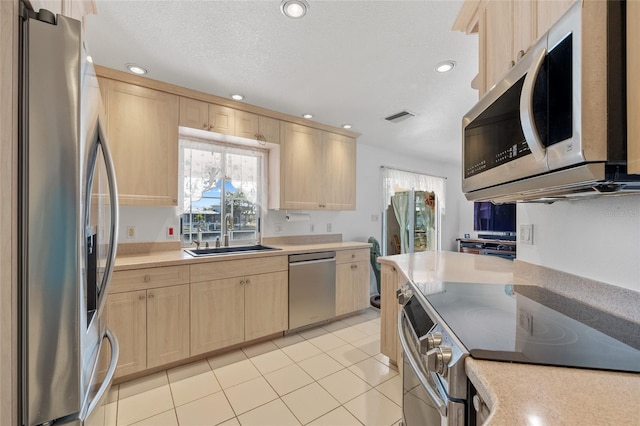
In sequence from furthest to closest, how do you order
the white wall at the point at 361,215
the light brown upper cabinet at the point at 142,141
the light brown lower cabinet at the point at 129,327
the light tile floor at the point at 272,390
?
1. the white wall at the point at 361,215
2. the light brown upper cabinet at the point at 142,141
3. the light brown lower cabinet at the point at 129,327
4. the light tile floor at the point at 272,390

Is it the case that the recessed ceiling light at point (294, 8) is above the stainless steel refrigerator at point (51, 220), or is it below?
above

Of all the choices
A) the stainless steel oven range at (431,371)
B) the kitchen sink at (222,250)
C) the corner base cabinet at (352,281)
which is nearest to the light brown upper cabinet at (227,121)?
the kitchen sink at (222,250)

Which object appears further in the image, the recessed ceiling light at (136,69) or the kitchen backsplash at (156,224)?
the kitchen backsplash at (156,224)

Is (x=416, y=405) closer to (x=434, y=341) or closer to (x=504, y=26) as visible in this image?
(x=434, y=341)

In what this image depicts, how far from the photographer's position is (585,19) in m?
0.66

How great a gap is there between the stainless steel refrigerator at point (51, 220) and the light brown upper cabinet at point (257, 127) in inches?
83.5

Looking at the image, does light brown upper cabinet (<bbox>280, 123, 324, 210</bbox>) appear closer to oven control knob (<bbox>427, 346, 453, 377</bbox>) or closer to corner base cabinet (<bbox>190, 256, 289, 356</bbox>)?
corner base cabinet (<bbox>190, 256, 289, 356</bbox>)

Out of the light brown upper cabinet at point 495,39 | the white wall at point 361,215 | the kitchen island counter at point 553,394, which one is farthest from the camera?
the white wall at point 361,215

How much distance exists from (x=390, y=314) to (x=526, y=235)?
1143 mm

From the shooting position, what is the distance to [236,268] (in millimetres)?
2488

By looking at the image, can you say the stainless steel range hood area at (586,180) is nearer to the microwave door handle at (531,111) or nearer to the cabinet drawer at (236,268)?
the microwave door handle at (531,111)

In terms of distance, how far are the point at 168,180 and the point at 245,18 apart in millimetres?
1489

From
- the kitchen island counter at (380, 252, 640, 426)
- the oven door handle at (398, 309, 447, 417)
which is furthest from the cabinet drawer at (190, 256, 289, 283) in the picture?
the kitchen island counter at (380, 252, 640, 426)

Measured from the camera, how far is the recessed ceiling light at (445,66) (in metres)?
2.03
